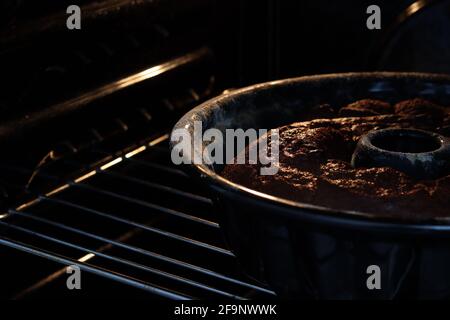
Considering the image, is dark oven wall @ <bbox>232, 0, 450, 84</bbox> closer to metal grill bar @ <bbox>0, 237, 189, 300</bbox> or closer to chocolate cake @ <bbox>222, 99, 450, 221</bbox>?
chocolate cake @ <bbox>222, 99, 450, 221</bbox>

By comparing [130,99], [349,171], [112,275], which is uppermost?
→ [130,99]

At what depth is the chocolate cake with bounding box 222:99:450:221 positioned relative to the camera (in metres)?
1.08

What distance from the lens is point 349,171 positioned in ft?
3.78

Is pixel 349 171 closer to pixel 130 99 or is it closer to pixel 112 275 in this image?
pixel 112 275

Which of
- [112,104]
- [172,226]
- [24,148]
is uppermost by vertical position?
[112,104]

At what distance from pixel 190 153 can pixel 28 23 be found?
20.6 inches

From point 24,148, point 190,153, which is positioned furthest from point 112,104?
point 190,153

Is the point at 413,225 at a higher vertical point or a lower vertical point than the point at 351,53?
lower

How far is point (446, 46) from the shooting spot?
1.99 metres

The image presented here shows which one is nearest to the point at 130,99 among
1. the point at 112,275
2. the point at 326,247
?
the point at 112,275

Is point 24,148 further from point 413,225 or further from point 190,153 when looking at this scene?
point 413,225

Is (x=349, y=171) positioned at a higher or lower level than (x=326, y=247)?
higher

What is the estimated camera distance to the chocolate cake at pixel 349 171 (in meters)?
1.08

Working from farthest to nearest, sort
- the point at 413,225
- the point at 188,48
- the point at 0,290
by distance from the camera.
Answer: the point at 188,48
the point at 0,290
the point at 413,225
